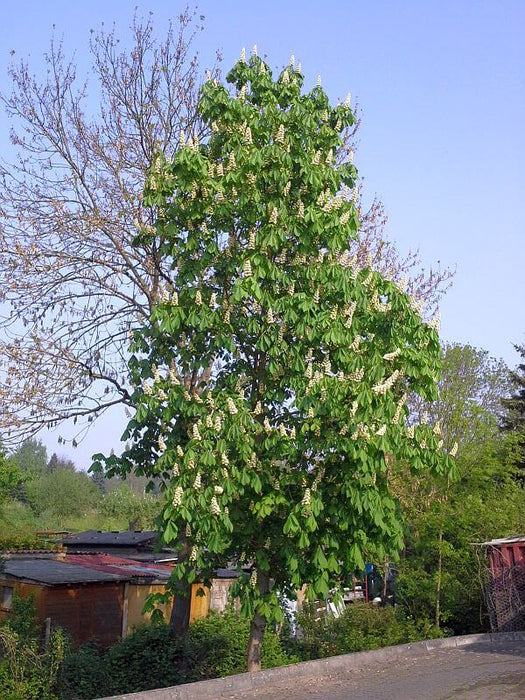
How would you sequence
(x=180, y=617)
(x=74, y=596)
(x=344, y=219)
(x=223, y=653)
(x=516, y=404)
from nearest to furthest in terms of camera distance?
(x=344, y=219)
(x=180, y=617)
(x=223, y=653)
(x=74, y=596)
(x=516, y=404)

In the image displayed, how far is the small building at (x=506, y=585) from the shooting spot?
18.9m

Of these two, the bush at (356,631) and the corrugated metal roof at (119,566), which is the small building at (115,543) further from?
the bush at (356,631)

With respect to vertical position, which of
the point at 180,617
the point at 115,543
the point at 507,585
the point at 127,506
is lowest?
the point at 180,617

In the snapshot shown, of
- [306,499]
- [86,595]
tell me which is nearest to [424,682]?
[306,499]

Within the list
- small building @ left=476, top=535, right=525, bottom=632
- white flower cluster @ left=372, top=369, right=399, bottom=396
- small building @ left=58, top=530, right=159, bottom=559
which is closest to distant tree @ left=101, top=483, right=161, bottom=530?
small building @ left=58, top=530, right=159, bottom=559

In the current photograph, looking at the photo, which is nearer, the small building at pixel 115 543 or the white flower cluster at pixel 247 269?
the white flower cluster at pixel 247 269

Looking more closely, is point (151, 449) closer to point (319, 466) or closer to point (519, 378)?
point (319, 466)

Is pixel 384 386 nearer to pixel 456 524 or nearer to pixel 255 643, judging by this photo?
pixel 255 643

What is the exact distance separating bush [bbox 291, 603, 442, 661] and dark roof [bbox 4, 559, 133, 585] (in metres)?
6.63

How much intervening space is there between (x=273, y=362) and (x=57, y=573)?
595 inches

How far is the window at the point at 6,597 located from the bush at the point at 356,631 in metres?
8.86

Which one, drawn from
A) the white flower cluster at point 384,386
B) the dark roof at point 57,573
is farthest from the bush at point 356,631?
the white flower cluster at point 384,386

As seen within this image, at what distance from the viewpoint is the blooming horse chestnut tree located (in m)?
10.6

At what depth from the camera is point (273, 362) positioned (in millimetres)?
12008
